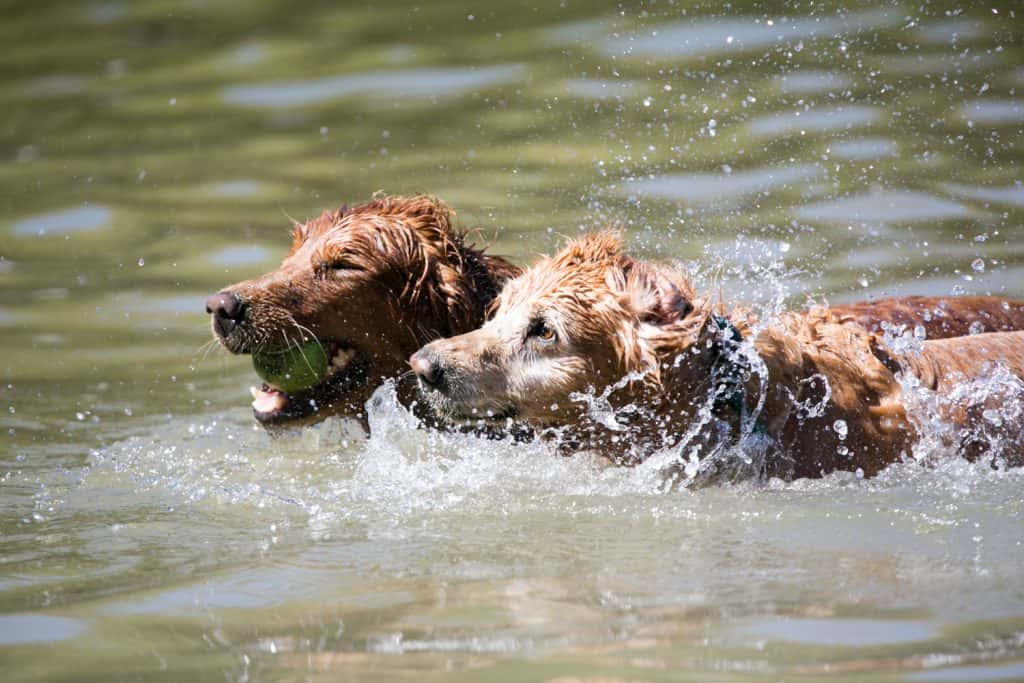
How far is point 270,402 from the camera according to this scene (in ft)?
22.8

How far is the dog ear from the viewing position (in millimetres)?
6172

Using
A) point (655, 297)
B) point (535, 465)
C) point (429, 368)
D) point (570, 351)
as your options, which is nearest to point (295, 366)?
point (429, 368)

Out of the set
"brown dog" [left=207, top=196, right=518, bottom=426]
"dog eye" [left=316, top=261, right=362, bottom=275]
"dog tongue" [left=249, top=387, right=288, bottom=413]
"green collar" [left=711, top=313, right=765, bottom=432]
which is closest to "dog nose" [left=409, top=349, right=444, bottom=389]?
"brown dog" [left=207, top=196, right=518, bottom=426]

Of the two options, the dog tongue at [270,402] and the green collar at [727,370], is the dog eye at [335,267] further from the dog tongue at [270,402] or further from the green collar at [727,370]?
the green collar at [727,370]

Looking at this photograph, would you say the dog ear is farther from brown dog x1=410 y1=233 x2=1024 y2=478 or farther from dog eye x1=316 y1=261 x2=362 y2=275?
dog eye x1=316 y1=261 x2=362 y2=275

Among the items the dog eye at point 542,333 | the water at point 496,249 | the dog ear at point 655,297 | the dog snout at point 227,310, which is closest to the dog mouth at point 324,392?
the water at point 496,249

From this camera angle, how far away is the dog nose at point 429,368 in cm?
621

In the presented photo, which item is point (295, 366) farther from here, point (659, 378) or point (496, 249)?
point (496, 249)

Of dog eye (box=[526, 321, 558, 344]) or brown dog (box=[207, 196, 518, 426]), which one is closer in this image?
dog eye (box=[526, 321, 558, 344])

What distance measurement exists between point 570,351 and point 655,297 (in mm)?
418

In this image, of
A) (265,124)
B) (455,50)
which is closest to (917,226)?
(455,50)

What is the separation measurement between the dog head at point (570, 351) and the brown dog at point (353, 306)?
2.16 ft

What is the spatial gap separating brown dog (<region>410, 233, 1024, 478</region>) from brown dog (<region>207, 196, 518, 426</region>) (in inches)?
24.1

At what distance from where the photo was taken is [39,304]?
10.7 metres
